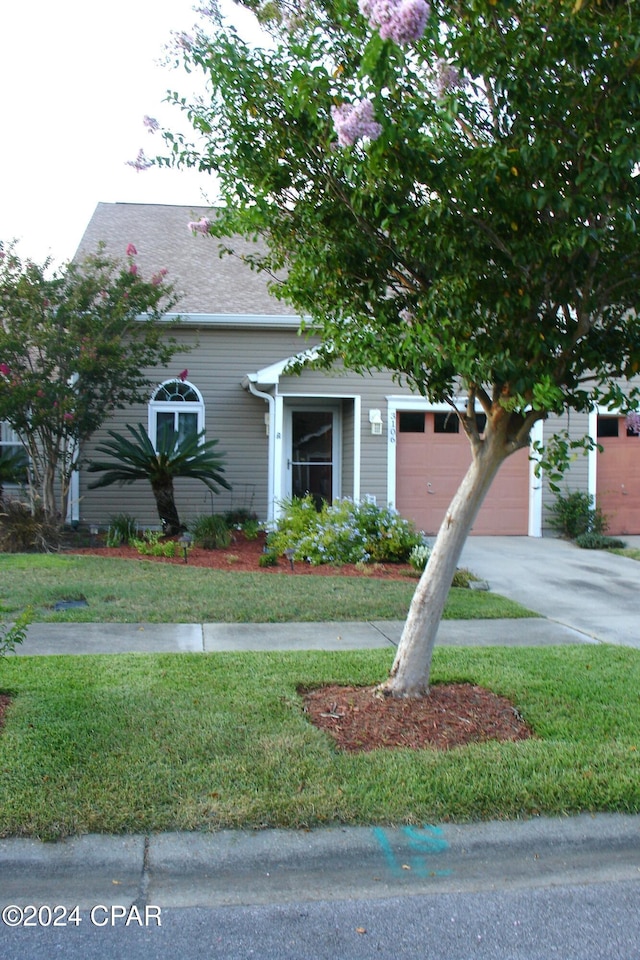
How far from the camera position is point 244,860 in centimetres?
384

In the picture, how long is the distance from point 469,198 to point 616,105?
98 cm

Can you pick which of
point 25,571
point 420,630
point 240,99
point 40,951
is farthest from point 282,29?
point 25,571

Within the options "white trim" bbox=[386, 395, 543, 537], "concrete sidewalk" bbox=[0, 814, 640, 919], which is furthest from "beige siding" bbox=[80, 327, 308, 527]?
"concrete sidewalk" bbox=[0, 814, 640, 919]

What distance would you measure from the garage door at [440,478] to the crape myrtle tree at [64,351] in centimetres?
484

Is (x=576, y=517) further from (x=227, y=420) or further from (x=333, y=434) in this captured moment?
(x=227, y=420)

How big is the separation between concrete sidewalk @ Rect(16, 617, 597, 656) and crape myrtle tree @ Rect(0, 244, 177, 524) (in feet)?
16.4

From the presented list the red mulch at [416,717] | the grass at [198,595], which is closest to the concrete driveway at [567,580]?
the grass at [198,595]

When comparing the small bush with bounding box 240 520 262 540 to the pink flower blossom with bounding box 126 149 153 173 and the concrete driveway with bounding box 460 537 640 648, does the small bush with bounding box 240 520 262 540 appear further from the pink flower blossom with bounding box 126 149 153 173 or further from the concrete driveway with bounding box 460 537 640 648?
the pink flower blossom with bounding box 126 149 153 173

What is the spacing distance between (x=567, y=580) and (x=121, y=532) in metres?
Answer: 6.81

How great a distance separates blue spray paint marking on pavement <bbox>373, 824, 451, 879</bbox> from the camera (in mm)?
3848

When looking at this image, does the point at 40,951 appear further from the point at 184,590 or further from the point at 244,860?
the point at 184,590

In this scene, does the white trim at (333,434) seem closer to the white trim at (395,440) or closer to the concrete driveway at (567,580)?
the white trim at (395,440)

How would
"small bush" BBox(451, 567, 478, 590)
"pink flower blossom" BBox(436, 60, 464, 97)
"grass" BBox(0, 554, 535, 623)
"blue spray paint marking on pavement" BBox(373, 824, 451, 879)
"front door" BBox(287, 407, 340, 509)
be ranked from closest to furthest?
"blue spray paint marking on pavement" BBox(373, 824, 451, 879), "pink flower blossom" BBox(436, 60, 464, 97), "grass" BBox(0, 554, 535, 623), "small bush" BBox(451, 567, 478, 590), "front door" BBox(287, 407, 340, 509)

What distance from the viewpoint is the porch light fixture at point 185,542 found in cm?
1166
